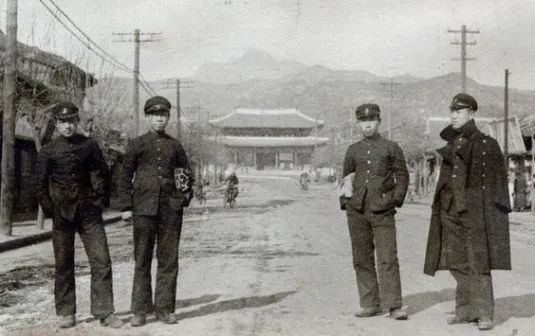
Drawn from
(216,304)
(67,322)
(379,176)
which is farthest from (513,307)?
(67,322)

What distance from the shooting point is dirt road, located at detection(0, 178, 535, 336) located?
18.6ft

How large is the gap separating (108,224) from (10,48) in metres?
7.19

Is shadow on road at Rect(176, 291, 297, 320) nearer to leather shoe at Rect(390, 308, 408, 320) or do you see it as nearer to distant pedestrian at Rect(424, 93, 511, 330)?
leather shoe at Rect(390, 308, 408, 320)

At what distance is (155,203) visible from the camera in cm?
583

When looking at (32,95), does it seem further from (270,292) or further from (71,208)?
(71,208)

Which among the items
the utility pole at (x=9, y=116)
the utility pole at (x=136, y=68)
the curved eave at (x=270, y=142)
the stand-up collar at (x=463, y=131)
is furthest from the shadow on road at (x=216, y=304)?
the curved eave at (x=270, y=142)

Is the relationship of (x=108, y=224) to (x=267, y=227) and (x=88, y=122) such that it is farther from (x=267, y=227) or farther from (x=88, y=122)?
(x=267, y=227)

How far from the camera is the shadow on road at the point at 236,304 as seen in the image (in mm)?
6289

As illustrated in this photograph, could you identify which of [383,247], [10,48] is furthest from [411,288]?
[10,48]

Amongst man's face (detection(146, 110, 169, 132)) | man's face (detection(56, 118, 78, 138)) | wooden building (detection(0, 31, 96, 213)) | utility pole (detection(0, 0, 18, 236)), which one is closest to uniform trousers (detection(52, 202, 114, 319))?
man's face (detection(56, 118, 78, 138))

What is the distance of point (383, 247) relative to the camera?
608 cm

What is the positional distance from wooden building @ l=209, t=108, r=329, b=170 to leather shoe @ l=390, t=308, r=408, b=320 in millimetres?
78270

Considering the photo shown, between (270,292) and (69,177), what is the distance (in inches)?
103

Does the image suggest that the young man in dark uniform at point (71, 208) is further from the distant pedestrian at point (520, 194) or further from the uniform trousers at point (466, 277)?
the distant pedestrian at point (520, 194)
